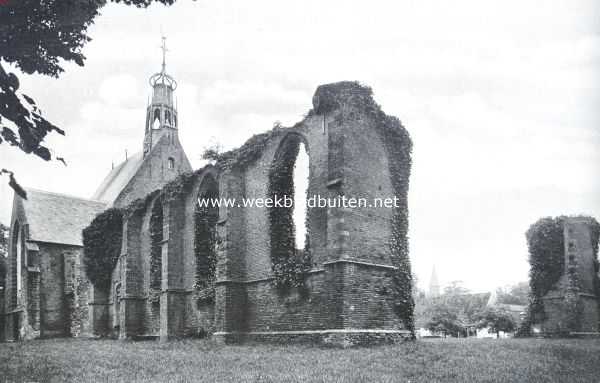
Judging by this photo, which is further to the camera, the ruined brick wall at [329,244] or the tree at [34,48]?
the ruined brick wall at [329,244]

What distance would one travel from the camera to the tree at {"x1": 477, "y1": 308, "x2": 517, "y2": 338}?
1756 inches

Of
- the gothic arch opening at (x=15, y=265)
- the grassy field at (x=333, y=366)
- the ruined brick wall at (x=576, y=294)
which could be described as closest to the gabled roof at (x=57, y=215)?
the gothic arch opening at (x=15, y=265)

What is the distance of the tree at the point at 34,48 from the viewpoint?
14.7 feet

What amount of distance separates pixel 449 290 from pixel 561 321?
34.1m

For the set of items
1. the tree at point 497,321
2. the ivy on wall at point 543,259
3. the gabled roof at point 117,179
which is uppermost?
the gabled roof at point 117,179

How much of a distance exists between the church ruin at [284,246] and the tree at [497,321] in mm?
28291

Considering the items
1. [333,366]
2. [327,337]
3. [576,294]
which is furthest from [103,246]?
[576,294]

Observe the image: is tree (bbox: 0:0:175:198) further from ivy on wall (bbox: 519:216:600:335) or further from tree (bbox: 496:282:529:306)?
tree (bbox: 496:282:529:306)

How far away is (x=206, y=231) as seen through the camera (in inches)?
973

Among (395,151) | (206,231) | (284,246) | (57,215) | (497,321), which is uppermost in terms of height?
(395,151)

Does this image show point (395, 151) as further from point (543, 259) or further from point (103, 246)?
point (103, 246)

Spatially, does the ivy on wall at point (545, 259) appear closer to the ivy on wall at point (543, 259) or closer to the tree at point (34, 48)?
the ivy on wall at point (543, 259)

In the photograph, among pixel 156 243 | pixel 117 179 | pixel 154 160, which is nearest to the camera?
pixel 156 243

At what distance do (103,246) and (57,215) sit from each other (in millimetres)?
8723
